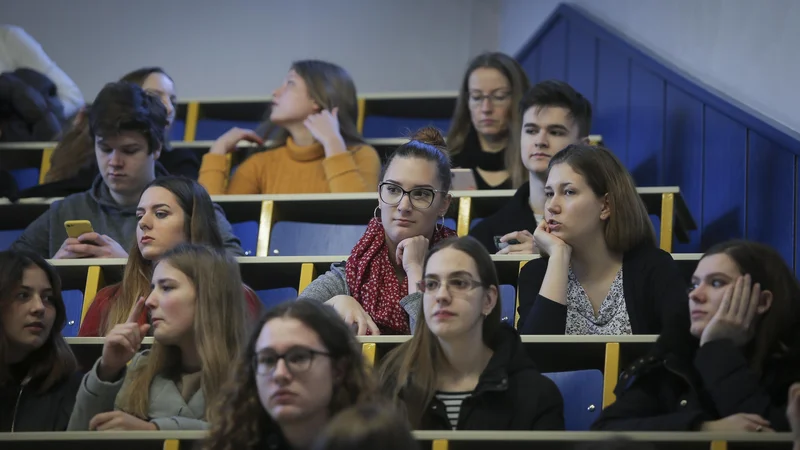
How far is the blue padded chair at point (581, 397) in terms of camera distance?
239 centimetres

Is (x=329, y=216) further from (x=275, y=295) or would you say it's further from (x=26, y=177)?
(x=26, y=177)

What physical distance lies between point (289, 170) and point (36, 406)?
4.58 ft

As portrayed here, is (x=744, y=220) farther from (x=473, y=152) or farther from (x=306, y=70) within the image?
(x=306, y=70)

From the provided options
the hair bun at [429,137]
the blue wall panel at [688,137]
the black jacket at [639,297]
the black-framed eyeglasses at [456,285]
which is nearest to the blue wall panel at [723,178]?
the blue wall panel at [688,137]

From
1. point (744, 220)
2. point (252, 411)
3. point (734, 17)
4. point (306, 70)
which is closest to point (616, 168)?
point (744, 220)

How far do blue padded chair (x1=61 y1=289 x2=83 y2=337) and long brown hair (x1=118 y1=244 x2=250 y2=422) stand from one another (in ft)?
1.67

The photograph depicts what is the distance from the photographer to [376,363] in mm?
2484

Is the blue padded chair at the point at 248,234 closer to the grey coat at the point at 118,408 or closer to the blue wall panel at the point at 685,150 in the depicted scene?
the grey coat at the point at 118,408

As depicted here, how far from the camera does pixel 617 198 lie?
106 inches

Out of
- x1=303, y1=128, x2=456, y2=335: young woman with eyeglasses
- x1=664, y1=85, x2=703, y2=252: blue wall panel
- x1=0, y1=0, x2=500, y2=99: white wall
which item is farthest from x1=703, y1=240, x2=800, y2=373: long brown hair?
x1=0, y1=0, x2=500, y2=99: white wall

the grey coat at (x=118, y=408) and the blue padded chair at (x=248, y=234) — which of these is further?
the blue padded chair at (x=248, y=234)

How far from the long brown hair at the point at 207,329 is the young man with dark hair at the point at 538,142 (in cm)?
79

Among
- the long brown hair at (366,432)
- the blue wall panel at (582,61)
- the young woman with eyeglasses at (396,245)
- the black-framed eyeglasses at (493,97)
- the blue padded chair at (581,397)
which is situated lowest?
the long brown hair at (366,432)

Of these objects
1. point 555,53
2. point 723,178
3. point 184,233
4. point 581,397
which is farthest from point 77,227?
point 555,53
